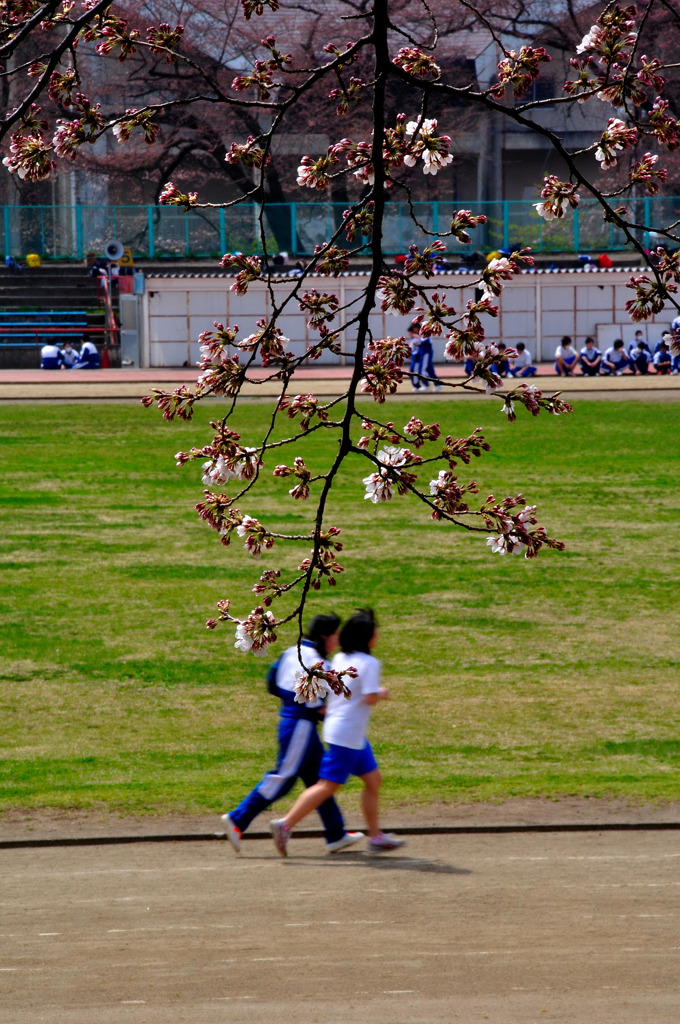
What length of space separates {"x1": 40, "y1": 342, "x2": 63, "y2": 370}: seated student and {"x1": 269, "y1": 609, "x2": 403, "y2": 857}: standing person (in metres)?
34.4

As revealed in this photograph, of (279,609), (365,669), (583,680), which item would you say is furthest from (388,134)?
(279,609)

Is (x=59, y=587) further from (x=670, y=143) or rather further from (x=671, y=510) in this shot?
(x=670, y=143)

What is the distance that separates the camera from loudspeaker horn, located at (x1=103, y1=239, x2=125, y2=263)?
4362 centimetres

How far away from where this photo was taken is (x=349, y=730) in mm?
7441

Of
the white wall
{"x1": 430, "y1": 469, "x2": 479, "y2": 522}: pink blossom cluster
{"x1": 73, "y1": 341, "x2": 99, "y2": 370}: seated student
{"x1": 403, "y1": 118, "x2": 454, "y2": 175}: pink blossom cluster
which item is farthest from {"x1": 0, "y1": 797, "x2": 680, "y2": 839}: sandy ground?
{"x1": 73, "y1": 341, "x2": 99, "y2": 370}: seated student

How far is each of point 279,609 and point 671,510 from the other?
23.5 feet

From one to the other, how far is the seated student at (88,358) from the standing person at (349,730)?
34.2 meters

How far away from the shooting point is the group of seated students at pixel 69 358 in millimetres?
40312

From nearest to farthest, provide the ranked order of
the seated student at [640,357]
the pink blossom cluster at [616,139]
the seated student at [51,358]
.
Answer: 1. the pink blossom cluster at [616,139]
2. the seated student at [640,357]
3. the seated student at [51,358]

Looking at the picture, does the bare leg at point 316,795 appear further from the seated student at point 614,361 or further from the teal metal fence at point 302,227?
the teal metal fence at point 302,227

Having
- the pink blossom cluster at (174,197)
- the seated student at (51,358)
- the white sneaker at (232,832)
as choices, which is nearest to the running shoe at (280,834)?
the white sneaker at (232,832)

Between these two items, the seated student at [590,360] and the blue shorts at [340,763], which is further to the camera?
the seated student at [590,360]

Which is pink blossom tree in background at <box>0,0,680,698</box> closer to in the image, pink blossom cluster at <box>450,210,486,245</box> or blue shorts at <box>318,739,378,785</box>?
pink blossom cluster at <box>450,210,486,245</box>

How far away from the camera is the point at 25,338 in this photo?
43031mm
